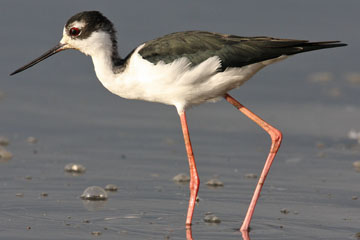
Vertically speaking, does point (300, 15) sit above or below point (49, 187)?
above

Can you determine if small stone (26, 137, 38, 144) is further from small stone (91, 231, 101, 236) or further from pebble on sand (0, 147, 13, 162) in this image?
small stone (91, 231, 101, 236)

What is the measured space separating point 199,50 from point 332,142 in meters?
3.20

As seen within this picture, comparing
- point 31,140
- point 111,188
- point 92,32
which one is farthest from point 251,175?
point 31,140

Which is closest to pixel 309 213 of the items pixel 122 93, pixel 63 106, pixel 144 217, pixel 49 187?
pixel 144 217

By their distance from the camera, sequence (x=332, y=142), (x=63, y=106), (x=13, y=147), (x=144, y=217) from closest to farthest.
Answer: (x=144, y=217) → (x=13, y=147) → (x=332, y=142) → (x=63, y=106)

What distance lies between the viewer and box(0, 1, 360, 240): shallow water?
717 cm

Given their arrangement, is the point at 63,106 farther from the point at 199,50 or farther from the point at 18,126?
the point at 199,50

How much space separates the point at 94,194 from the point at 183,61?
142cm

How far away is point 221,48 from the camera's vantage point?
740 centimetres

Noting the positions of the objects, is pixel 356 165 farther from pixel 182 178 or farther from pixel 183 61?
pixel 183 61

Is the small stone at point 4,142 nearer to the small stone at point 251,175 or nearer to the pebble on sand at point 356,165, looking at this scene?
the small stone at point 251,175

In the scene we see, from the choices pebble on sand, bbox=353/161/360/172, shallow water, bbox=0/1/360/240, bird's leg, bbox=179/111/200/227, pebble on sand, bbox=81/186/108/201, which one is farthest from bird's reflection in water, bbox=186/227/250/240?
pebble on sand, bbox=353/161/360/172

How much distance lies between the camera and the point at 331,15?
13.9 meters

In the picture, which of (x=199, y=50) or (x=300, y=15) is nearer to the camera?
(x=199, y=50)
